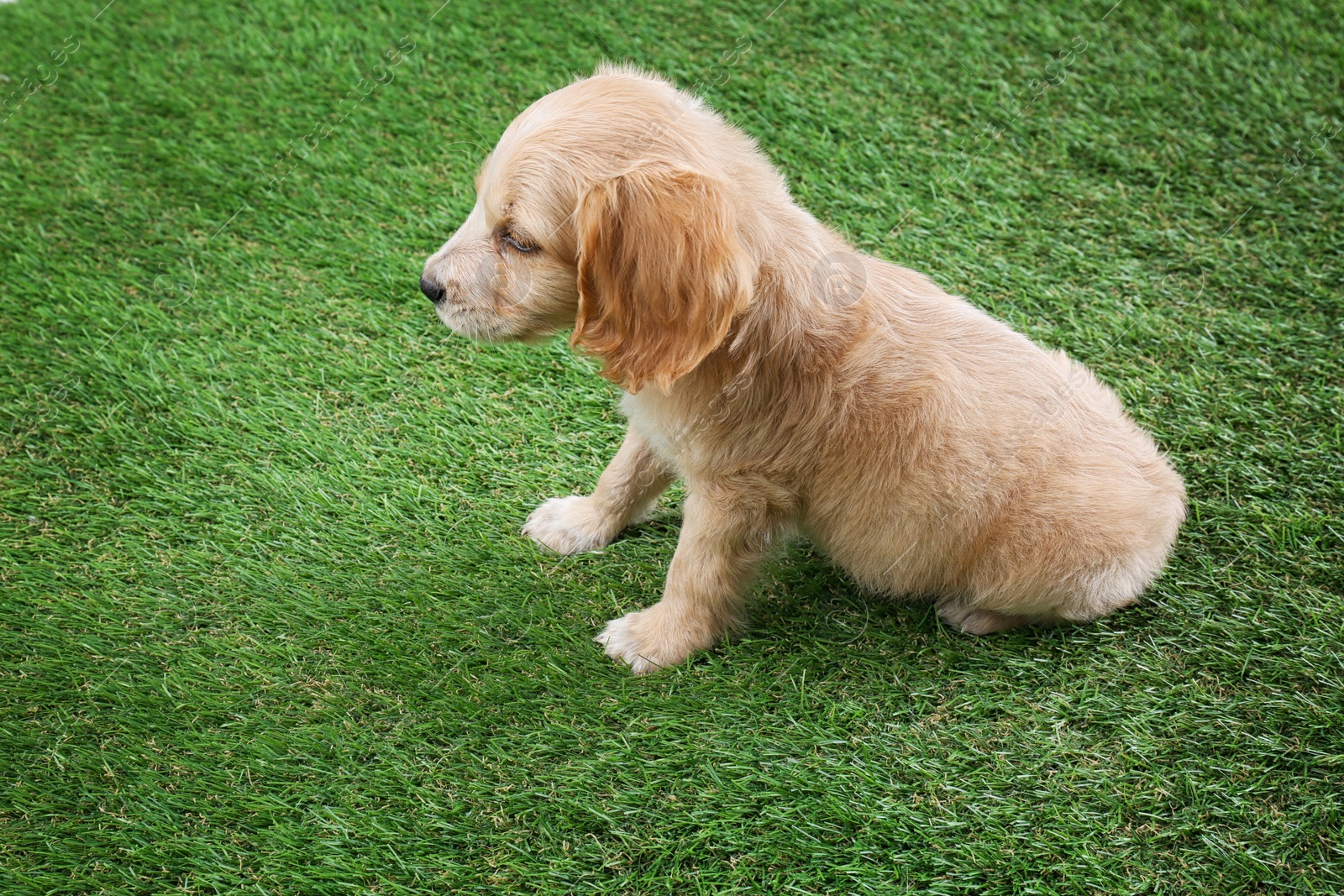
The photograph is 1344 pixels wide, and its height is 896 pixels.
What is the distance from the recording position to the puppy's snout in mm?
2539

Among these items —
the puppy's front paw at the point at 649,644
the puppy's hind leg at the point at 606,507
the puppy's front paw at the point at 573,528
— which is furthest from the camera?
the puppy's front paw at the point at 573,528

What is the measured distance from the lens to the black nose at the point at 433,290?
254cm

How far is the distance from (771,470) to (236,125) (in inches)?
136

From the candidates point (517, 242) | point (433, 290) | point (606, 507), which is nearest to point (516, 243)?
point (517, 242)

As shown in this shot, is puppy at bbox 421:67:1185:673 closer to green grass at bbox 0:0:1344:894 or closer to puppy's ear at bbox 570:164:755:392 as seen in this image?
puppy's ear at bbox 570:164:755:392

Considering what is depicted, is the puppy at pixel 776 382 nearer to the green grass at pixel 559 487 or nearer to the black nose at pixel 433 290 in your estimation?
the black nose at pixel 433 290

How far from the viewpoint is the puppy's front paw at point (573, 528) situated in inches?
129

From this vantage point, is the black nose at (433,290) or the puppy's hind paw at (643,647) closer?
the black nose at (433,290)

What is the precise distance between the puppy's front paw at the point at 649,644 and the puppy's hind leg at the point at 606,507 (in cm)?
40

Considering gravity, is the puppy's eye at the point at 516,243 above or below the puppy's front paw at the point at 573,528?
above

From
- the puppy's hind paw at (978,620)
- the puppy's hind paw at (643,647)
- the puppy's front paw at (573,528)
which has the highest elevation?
the puppy's hind paw at (978,620)

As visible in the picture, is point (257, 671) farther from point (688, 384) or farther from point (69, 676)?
point (688, 384)

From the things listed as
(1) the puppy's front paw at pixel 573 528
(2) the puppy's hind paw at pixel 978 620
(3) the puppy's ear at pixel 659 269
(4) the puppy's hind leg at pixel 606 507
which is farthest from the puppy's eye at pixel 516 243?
(2) the puppy's hind paw at pixel 978 620

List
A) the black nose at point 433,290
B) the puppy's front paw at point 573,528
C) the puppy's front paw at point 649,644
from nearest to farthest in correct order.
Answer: the black nose at point 433,290
the puppy's front paw at point 649,644
the puppy's front paw at point 573,528
